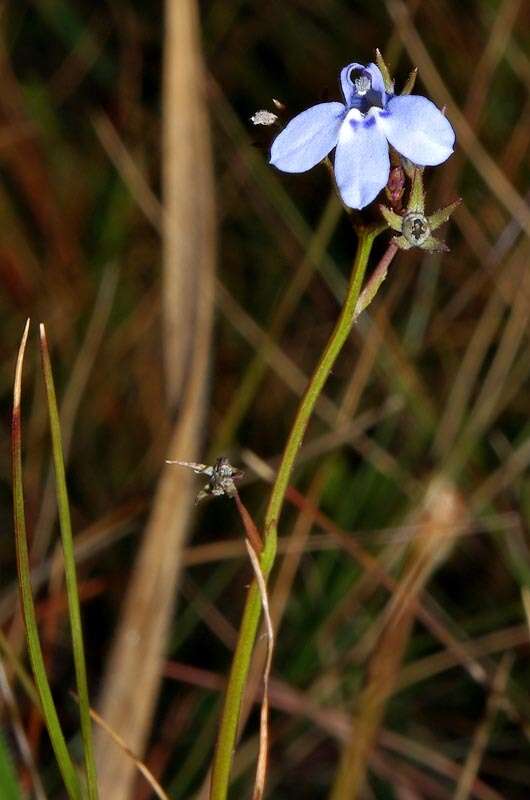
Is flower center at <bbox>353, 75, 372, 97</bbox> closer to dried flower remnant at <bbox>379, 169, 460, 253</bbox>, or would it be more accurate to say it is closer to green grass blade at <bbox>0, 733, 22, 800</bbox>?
dried flower remnant at <bbox>379, 169, 460, 253</bbox>

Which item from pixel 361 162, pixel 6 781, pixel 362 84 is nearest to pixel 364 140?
pixel 361 162

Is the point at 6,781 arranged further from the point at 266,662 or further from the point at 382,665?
the point at 382,665

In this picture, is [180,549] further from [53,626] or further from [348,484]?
[348,484]

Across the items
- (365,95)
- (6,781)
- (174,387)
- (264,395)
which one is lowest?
(6,781)

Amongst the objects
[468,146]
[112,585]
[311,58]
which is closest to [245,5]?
[311,58]

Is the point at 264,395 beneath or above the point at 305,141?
above

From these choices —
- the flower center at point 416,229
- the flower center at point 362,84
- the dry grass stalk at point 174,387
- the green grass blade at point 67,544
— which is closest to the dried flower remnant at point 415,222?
the flower center at point 416,229

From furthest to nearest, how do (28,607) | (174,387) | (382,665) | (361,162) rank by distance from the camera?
(174,387) → (382,665) → (28,607) → (361,162)
